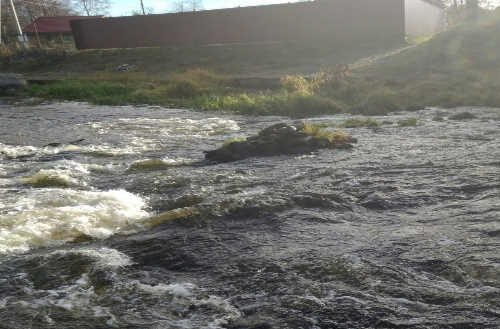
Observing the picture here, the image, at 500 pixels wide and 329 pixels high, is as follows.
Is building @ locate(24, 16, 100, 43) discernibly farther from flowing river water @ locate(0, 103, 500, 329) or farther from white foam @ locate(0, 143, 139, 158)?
flowing river water @ locate(0, 103, 500, 329)

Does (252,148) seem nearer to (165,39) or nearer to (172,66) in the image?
(172,66)

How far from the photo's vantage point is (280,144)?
36.3 ft

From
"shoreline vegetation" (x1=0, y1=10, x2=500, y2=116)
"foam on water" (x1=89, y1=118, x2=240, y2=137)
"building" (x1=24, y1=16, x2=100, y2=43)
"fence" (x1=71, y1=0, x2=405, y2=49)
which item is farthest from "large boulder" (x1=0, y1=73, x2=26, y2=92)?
"building" (x1=24, y1=16, x2=100, y2=43)

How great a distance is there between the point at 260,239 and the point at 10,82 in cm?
2700

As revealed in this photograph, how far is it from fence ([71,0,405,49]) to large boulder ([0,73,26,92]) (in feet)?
42.6

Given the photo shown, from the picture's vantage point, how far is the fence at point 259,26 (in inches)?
1211

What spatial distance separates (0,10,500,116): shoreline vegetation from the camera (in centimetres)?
1742

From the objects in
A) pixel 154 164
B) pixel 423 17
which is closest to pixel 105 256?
pixel 154 164

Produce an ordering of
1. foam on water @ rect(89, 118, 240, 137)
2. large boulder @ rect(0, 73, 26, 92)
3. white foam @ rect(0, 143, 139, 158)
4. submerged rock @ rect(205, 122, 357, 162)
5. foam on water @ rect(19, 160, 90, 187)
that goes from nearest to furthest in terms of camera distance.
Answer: foam on water @ rect(19, 160, 90, 187) < submerged rock @ rect(205, 122, 357, 162) < white foam @ rect(0, 143, 139, 158) < foam on water @ rect(89, 118, 240, 137) < large boulder @ rect(0, 73, 26, 92)

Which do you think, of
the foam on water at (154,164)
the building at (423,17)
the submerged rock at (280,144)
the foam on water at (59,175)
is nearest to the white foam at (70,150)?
the foam on water at (59,175)

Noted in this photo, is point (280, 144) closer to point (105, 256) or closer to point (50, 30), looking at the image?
point (105, 256)

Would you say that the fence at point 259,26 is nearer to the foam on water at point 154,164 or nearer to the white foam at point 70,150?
the white foam at point 70,150

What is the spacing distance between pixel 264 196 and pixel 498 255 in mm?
3474

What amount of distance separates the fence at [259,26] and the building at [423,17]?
2.51m
